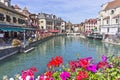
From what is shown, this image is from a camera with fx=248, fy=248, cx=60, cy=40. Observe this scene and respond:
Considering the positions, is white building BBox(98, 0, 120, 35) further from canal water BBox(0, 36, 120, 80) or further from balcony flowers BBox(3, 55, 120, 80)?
balcony flowers BBox(3, 55, 120, 80)

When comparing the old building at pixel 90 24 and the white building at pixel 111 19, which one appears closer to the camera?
the white building at pixel 111 19

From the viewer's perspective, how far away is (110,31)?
7144 centimetres

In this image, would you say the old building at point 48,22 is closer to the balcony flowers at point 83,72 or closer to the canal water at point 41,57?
the canal water at point 41,57

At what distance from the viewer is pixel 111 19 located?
7200cm

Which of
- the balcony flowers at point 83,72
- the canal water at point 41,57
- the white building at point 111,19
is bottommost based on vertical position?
the canal water at point 41,57

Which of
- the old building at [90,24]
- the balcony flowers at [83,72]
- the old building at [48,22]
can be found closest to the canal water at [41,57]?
the balcony flowers at [83,72]

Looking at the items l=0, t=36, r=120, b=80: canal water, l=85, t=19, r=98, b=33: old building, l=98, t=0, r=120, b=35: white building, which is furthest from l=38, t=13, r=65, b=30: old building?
l=0, t=36, r=120, b=80: canal water

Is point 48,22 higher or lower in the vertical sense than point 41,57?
higher

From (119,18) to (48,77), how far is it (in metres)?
62.3

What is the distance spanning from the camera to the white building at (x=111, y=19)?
6681 centimetres

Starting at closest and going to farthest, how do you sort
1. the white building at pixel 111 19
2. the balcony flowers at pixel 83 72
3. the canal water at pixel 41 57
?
the balcony flowers at pixel 83 72 → the canal water at pixel 41 57 → the white building at pixel 111 19

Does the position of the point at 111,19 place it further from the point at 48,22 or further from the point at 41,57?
the point at 48,22

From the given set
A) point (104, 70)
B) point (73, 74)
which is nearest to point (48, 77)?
point (73, 74)

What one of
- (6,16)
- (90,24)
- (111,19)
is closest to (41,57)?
(6,16)
